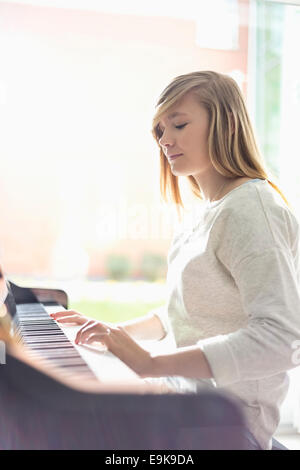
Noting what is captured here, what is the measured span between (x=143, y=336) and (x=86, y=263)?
5277 millimetres

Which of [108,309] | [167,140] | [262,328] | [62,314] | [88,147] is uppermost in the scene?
[167,140]

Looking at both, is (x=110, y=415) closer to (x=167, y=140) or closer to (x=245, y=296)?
(x=245, y=296)

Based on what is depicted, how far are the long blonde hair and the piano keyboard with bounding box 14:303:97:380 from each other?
515 mm

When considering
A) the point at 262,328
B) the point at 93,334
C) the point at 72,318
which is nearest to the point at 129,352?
the point at 93,334

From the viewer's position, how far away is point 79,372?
728mm

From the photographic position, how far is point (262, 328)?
0.88 metres

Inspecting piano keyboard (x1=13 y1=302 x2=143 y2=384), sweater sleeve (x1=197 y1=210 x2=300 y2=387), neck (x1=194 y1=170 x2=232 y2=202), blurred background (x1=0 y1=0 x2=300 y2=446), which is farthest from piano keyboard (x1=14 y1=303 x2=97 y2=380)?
blurred background (x1=0 y1=0 x2=300 y2=446)

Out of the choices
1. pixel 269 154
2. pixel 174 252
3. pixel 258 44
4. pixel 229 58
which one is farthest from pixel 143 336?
pixel 229 58

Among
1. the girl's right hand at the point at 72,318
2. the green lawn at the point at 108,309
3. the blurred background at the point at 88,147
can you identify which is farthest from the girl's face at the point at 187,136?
the green lawn at the point at 108,309

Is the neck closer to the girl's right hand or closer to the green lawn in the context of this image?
the girl's right hand

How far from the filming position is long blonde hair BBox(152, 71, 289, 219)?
1.15 metres

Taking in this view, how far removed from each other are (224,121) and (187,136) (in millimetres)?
90

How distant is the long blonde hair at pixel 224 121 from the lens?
1.15 m
